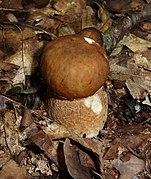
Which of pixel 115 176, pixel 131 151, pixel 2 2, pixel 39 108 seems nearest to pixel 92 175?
pixel 115 176

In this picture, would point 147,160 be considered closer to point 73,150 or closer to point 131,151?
point 131,151

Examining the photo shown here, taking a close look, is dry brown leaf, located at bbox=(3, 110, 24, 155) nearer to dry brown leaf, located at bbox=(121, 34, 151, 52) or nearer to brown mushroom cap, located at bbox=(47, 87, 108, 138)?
brown mushroom cap, located at bbox=(47, 87, 108, 138)

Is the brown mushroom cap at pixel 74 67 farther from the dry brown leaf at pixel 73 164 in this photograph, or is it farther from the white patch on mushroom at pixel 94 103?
the dry brown leaf at pixel 73 164

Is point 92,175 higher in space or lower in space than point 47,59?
lower

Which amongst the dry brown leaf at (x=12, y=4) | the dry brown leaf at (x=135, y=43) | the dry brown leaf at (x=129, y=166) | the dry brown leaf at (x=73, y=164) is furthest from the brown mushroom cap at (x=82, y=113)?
the dry brown leaf at (x=12, y=4)

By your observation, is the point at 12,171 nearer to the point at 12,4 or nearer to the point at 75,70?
the point at 75,70

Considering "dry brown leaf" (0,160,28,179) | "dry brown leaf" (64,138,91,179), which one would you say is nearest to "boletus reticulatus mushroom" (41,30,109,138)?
"dry brown leaf" (64,138,91,179)
